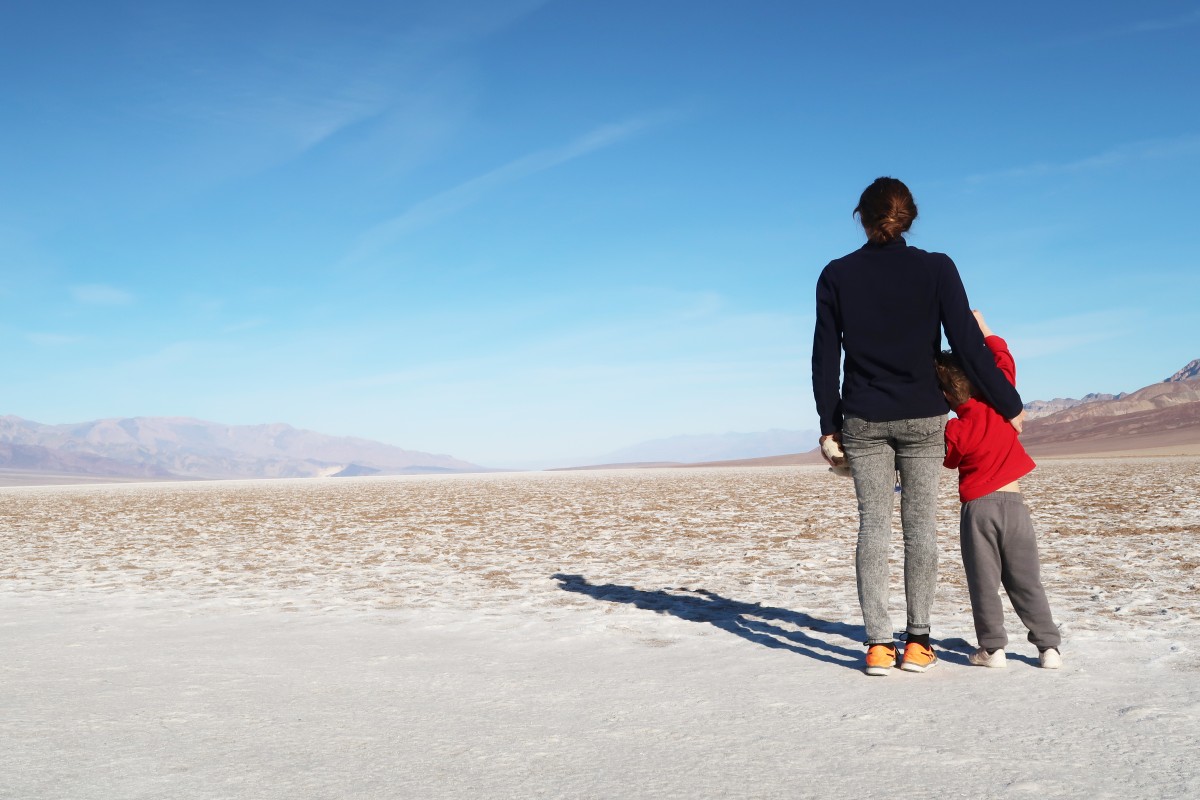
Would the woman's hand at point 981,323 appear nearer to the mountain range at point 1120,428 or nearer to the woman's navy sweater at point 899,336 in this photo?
the woman's navy sweater at point 899,336

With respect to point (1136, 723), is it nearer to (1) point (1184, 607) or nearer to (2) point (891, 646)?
(2) point (891, 646)

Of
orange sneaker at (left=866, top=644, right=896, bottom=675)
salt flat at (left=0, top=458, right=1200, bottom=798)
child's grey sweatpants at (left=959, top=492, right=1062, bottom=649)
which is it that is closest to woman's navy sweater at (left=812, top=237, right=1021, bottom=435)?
child's grey sweatpants at (left=959, top=492, right=1062, bottom=649)

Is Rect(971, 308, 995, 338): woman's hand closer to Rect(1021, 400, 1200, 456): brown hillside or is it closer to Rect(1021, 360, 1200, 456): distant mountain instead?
Rect(1021, 360, 1200, 456): distant mountain

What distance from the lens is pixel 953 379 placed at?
3.81 m

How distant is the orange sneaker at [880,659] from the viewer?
3764 mm

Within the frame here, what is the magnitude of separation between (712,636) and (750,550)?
4.60 metres

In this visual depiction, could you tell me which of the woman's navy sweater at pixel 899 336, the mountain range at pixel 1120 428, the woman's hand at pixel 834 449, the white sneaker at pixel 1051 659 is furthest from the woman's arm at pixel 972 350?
the mountain range at pixel 1120 428

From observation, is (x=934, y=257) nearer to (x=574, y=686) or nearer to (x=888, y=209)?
(x=888, y=209)

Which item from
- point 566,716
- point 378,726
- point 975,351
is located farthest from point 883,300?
point 378,726

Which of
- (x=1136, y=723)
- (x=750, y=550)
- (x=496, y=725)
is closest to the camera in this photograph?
(x=1136, y=723)

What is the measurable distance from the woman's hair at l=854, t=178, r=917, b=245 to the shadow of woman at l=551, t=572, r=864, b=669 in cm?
183

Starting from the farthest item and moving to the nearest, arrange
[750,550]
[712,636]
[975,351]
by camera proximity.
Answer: [750,550] → [712,636] → [975,351]

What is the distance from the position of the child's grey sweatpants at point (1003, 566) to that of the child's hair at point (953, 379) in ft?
1.41

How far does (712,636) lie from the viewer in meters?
4.79
